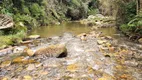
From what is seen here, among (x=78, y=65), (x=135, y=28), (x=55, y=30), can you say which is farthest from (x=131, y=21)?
(x=55, y=30)

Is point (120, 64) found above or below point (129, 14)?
below

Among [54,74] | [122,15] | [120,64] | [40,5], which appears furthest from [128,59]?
[40,5]

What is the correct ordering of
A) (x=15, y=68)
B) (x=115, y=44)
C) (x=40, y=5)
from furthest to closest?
(x=40, y=5), (x=115, y=44), (x=15, y=68)

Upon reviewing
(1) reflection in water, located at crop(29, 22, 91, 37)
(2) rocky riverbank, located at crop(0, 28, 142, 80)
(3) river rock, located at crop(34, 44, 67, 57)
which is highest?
(3) river rock, located at crop(34, 44, 67, 57)

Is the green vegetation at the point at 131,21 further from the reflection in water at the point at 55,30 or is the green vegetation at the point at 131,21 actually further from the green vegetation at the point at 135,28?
the reflection in water at the point at 55,30

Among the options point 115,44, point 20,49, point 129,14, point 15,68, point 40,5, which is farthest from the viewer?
point 40,5

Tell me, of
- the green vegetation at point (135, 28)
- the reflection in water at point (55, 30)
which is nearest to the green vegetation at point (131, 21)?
the green vegetation at point (135, 28)

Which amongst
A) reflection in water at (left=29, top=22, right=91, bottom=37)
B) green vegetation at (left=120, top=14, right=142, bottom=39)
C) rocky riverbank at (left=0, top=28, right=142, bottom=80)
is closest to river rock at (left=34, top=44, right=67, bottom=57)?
rocky riverbank at (left=0, top=28, right=142, bottom=80)

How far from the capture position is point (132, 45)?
994cm

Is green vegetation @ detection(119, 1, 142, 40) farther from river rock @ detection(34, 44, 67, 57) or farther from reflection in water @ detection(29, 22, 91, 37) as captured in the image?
river rock @ detection(34, 44, 67, 57)

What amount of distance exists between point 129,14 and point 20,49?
8.40m

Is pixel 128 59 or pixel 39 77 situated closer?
pixel 39 77

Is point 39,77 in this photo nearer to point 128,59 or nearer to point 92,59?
point 92,59

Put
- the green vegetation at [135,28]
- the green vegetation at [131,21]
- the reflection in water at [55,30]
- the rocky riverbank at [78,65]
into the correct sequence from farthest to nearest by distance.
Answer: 1. the reflection in water at [55,30]
2. the green vegetation at [131,21]
3. the green vegetation at [135,28]
4. the rocky riverbank at [78,65]
